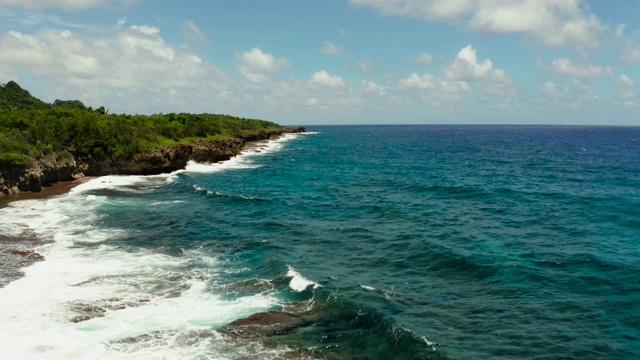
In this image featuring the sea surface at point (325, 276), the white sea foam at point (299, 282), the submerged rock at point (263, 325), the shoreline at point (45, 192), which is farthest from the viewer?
the shoreline at point (45, 192)

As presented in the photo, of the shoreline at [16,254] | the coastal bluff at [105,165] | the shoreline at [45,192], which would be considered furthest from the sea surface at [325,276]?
the coastal bluff at [105,165]

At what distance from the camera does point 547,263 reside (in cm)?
3033

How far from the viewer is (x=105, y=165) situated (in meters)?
68.6

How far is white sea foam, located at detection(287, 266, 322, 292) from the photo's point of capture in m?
26.8

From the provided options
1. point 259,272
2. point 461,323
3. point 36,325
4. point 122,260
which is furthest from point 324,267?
point 36,325

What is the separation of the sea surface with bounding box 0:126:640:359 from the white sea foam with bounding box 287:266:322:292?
181mm

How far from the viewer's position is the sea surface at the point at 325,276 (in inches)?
798

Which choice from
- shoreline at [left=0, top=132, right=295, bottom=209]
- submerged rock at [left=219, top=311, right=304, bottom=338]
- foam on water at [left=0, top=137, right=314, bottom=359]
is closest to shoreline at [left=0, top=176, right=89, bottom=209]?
shoreline at [left=0, top=132, right=295, bottom=209]

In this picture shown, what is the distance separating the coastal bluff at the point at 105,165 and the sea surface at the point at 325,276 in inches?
184

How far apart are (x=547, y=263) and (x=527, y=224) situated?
11.0m

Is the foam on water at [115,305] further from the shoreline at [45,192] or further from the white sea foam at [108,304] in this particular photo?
the shoreline at [45,192]

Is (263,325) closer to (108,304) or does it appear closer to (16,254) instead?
(108,304)

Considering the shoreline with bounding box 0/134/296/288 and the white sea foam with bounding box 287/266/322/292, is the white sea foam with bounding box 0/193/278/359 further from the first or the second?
the white sea foam with bounding box 287/266/322/292

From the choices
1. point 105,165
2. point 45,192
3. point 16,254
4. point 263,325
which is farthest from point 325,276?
point 105,165
